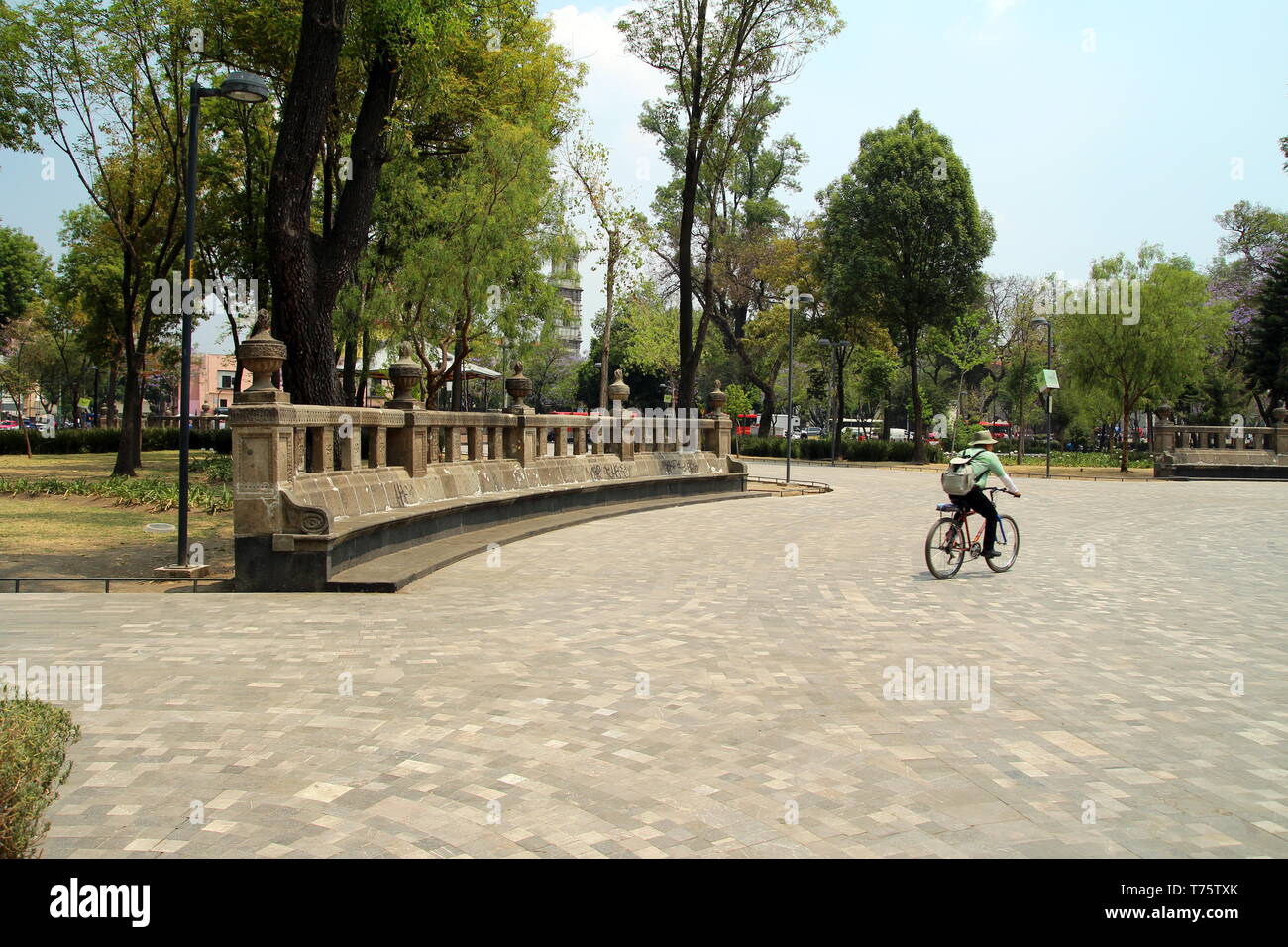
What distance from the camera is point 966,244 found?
44812mm

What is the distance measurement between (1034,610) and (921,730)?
443 cm

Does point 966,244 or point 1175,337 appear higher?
point 966,244

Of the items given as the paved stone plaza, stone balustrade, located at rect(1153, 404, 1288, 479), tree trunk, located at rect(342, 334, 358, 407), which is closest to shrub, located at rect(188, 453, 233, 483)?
tree trunk, located at rect(342, 334, 358, 407)

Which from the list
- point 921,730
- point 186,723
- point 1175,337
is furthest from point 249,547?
point 1175,337

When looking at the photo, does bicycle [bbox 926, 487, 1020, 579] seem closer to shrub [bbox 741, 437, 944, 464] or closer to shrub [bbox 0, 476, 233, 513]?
shrub [bbox 0, 476, 233, 513]

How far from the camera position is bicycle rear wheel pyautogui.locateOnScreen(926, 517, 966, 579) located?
11.1 meters

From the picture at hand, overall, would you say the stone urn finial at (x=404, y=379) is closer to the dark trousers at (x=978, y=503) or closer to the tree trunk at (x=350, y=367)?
the dark trousers at (x=978, y=503)

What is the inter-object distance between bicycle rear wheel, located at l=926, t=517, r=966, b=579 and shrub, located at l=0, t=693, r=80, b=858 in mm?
9341

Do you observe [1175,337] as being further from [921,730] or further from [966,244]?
[921,730]

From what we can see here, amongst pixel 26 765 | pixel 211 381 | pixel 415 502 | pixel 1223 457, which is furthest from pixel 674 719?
pixel 211 381

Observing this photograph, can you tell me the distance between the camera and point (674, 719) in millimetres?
5516

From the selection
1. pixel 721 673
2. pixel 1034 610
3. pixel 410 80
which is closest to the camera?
pixel 721 673

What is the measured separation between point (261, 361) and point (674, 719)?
643 centimetres

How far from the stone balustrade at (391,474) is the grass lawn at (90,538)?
2.10 metres
